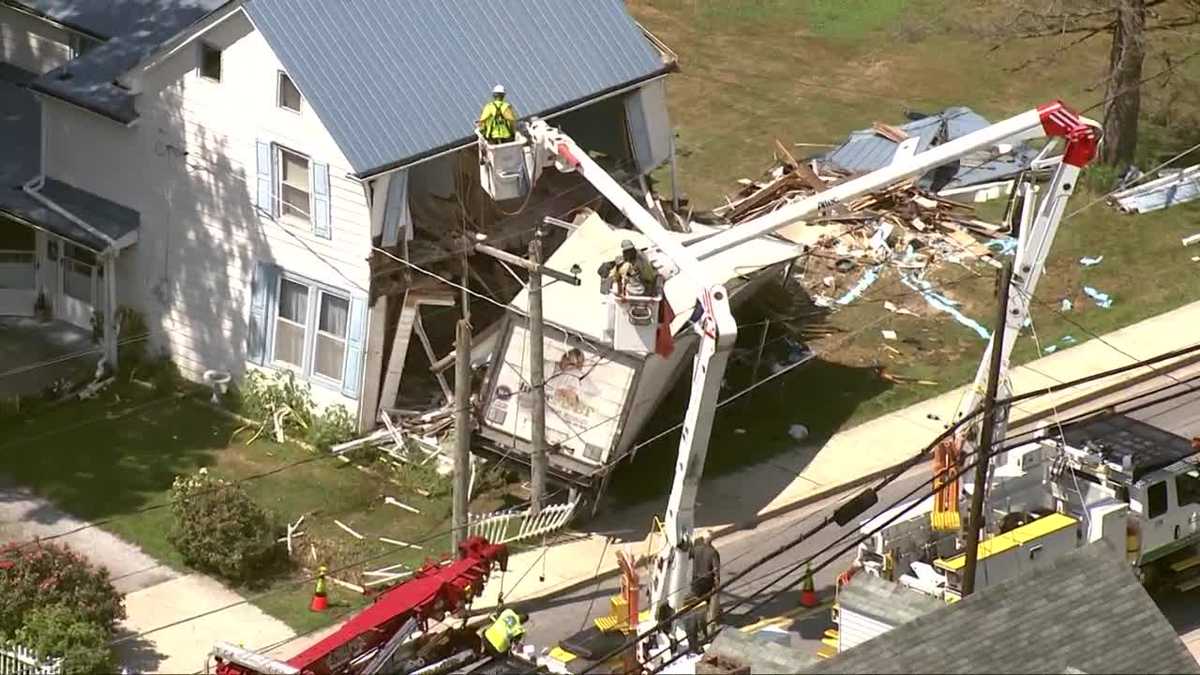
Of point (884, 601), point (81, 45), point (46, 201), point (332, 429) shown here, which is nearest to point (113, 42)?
point (81, 45)

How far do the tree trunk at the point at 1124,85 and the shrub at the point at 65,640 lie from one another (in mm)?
Answer: 26028

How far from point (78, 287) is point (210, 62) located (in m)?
5.88

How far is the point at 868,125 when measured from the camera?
53688mm

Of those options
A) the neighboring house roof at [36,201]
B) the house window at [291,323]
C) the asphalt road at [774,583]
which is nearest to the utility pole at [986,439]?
the asphalt road at [774,583]

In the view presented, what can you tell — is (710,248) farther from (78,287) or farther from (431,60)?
(78,287)

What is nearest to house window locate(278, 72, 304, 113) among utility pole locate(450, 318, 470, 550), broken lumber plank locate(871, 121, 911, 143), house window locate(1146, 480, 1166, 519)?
utility pole locate(450, 318, 470, 550)

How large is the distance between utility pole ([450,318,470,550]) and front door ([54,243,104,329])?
34.7 ft

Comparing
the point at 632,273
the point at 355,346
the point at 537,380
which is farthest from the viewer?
the point at 355,346

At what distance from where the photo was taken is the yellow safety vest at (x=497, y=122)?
3525 centimetres

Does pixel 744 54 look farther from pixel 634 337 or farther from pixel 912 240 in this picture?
pixel 634 337

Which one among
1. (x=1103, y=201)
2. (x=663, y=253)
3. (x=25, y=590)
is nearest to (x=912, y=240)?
(x=1103, y=201)

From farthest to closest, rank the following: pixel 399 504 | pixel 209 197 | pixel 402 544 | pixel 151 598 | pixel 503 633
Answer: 1. pixel 209 197
2. pixel 399 504
3. pixel 402 544
4. pixel 151 598
5. pixel 503 633

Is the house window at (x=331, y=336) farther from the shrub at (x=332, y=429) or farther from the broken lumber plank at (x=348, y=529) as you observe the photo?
the broken lumber plank at (x=348, y=529)

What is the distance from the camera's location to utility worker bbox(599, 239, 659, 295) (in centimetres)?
3259
